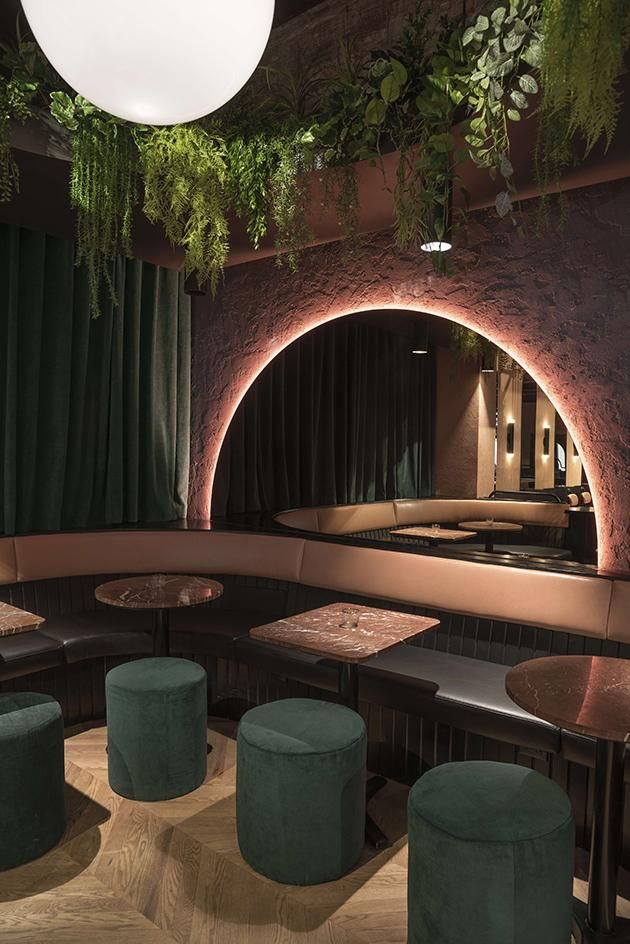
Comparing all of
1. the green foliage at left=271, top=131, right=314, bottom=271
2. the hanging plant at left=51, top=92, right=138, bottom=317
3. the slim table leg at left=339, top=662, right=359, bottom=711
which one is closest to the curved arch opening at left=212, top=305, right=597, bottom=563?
the green foliage at left=271, top=131, right=314, bottom=271

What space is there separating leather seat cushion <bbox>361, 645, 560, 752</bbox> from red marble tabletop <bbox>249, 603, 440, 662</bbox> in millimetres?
102

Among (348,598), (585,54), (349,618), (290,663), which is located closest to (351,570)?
(348,598)

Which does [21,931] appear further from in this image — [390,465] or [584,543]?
[390,465]

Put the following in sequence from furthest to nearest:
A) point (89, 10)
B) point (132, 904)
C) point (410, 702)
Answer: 1. point (410, 702)
2. point (132, 904)
3. point (89, 10)

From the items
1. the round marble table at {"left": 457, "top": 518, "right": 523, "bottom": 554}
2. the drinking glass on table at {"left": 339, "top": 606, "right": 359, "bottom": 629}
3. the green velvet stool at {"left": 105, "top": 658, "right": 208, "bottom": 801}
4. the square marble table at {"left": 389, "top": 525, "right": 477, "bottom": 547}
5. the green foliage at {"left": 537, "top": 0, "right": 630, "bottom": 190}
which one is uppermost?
the green foliage at {"left": 537, "top": 0, "right": 630, "bottom": 190}

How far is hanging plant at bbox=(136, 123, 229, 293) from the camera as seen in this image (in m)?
2.75

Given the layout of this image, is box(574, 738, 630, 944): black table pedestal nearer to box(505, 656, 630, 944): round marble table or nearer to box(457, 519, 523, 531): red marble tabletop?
box(505, 656, 630, 944): round marble table

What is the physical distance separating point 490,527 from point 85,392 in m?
2.58

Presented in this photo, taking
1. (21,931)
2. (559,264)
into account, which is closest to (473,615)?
(559,264)

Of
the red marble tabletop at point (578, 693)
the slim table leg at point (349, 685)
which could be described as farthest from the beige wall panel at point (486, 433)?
the red marble tabletop at point (578, 693)

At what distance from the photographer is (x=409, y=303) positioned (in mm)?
3561

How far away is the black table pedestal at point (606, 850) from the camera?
6.00ft

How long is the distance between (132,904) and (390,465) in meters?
3.61

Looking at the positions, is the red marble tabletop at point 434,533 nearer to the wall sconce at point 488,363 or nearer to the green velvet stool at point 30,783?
the wall sconce at point 488,363
